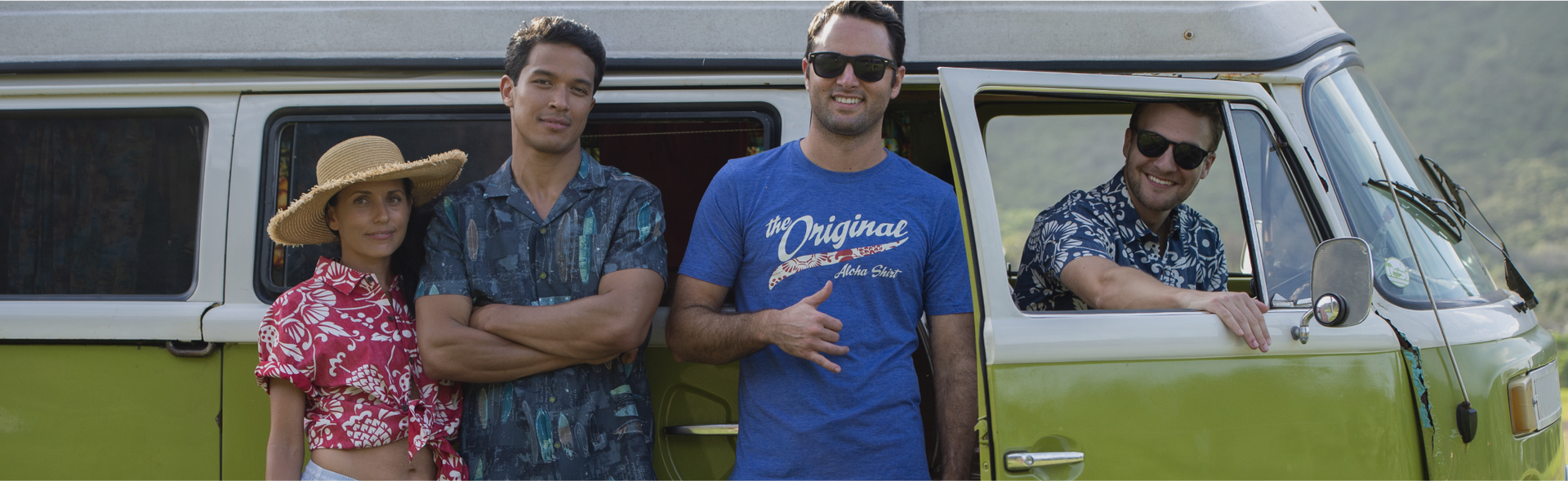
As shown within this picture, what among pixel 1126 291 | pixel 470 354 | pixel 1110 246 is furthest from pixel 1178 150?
pixel 470 354

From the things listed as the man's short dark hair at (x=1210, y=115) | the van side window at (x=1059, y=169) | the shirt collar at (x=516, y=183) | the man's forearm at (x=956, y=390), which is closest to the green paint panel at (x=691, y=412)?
the shirt collar at (x=516, y=183)

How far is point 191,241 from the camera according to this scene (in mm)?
2658

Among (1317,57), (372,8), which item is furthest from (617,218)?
(1317,57)

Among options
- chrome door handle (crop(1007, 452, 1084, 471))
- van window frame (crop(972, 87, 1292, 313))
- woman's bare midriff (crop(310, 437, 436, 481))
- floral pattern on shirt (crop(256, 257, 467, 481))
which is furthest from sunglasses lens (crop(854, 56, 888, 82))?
woman's bare midriff (crop(310, 437, 436, 481))

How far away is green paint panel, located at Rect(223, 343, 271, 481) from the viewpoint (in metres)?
2.55

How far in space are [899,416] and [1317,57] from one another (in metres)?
1.60

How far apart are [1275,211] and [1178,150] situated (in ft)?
1.18

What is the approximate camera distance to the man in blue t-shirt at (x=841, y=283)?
6.98ft

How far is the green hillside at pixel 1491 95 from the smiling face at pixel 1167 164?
2116cm

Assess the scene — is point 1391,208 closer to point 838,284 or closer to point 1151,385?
point 1151,385

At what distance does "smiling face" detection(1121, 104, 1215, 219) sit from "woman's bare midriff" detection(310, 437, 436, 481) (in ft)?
6.29

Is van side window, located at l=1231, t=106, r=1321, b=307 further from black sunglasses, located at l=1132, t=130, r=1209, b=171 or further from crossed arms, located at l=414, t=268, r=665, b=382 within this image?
crossed arms, located at l=414, t=268, r=665, b=382

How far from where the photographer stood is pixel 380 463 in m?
2.21

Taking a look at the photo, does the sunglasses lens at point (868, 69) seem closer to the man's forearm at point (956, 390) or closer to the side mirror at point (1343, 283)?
the man's forearm at point (956, 390)
